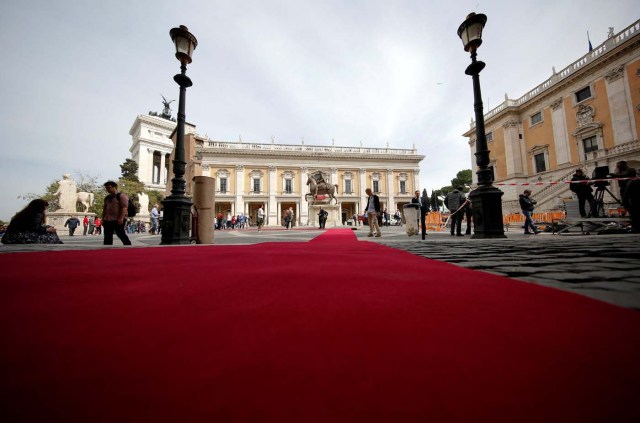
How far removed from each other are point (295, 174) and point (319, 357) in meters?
33.6

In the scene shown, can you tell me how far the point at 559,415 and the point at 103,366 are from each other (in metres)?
0.78

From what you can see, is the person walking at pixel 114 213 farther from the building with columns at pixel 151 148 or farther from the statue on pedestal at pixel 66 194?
the building with columns at pixel 151 148

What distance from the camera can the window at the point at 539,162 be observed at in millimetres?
19891

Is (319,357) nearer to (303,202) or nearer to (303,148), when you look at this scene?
(303,202)

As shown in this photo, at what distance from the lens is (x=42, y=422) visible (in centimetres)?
36

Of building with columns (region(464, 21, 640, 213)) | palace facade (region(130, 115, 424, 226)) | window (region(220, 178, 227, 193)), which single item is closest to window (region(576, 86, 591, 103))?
building with columns (region(464, 21, 640, 213))

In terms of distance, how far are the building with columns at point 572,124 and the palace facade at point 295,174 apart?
1297cm

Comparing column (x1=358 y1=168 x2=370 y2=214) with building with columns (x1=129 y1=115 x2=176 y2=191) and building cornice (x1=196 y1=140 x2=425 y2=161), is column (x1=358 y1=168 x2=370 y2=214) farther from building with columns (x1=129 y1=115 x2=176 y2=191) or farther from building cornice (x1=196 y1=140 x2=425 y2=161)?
building with columns (x1=129 y1=115 x2=176 y2=191)

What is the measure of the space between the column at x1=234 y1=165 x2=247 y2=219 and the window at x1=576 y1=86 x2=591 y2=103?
103 feet

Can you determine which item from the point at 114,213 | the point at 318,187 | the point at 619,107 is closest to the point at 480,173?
the point at 114,213

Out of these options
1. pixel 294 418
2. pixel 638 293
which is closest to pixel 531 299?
pixel 638 293

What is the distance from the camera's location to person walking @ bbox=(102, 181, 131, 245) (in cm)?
464

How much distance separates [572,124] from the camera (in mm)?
17984

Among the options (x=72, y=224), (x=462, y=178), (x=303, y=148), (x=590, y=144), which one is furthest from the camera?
(x=462, y=178)
